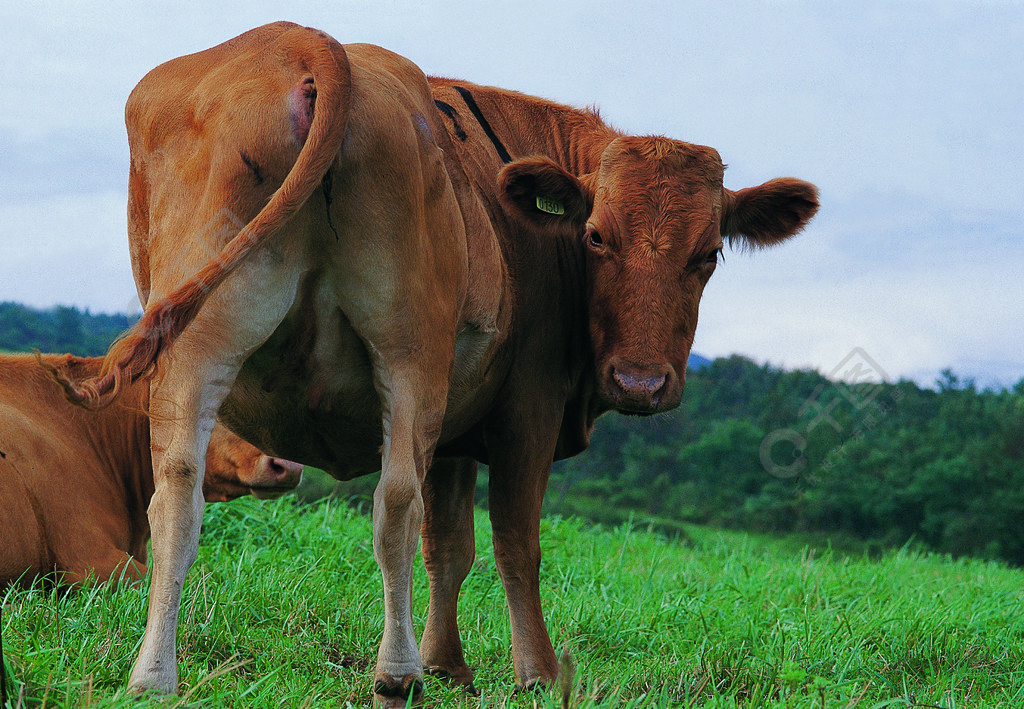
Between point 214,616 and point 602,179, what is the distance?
2466 mm

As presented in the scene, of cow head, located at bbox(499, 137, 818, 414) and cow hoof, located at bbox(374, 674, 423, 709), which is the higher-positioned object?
cow head, located at bbox(499, 137, 818, 414)

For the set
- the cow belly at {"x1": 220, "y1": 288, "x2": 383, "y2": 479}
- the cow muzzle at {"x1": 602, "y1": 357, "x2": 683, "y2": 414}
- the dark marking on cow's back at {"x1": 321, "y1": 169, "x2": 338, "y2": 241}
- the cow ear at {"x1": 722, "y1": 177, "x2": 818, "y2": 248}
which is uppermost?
the cow ear at {"x1": 722, "y1": 177, "x2": 818, "y2": 248}

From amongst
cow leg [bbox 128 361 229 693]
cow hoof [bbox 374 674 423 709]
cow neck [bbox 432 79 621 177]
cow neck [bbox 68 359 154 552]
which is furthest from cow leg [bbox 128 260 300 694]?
cow neck [bbox 68 359 154 552]

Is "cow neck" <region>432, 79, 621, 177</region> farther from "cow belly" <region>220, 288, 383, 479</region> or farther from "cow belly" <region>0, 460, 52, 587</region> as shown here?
"cow belly" <region>0, 460, 52, 587</region>

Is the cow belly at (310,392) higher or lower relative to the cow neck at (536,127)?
lower

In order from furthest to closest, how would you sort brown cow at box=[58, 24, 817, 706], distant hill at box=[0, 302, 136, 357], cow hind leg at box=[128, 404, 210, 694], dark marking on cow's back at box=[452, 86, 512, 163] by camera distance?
distant hill at box=[0, 302, 136, 357]
dark marking on cow's back at box=[452, 86, 512, 163]
brown cow at box=[58, 24, 817, 706]
cow hind leg at box=[128, 404, 210, 694]

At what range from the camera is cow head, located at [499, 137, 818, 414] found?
4.04m

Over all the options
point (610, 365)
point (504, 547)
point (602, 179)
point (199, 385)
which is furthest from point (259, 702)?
point (602, 179)

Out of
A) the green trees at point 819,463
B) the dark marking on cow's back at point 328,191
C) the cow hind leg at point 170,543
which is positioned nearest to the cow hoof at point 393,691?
the cow hind leg at point 170,543

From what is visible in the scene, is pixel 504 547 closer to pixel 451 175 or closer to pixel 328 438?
pixel 328 438

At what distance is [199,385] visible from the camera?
2.82 meters

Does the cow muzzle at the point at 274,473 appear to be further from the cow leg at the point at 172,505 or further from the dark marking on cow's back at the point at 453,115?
the cow leg at the point at 172,505

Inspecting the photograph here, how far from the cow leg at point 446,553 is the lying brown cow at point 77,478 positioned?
3.60 feet

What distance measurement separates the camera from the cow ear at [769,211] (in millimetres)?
4770
